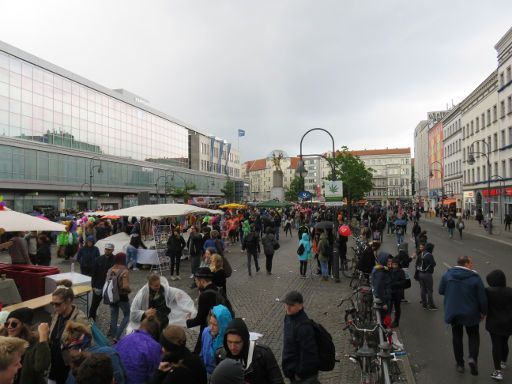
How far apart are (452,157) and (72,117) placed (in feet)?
185

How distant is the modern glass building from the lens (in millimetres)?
41688

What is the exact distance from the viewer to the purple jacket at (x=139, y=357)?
3654 mm

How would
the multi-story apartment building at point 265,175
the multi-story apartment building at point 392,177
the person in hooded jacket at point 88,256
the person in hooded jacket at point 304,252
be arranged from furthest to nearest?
1. the multi-story apartment building at point 265,175
2. the multi-story apartment building at point 392,177
3. the person in hooded jacket at point 304,252
4. the person in hooded jacket at point 88,256

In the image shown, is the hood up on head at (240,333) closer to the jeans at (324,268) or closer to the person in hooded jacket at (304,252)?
the person in hooded jacket at (304,252)

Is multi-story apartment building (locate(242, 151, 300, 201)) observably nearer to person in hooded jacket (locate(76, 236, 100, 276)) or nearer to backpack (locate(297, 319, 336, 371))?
person in hooded jacket (locate(76, 236, 100, 276))

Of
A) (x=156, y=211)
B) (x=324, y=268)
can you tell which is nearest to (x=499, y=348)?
(x=324, y=268)

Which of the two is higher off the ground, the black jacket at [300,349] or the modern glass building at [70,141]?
the modern glass building at [70,141]

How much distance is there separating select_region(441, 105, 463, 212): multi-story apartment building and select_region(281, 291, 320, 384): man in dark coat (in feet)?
197

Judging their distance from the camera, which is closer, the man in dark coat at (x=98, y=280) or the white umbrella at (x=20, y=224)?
the man in dark coat at (x=98, y=280)

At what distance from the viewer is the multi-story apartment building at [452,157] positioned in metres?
60.8

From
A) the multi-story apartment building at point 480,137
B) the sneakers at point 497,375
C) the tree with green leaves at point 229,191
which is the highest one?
the multi-story apartment building at point 480,137

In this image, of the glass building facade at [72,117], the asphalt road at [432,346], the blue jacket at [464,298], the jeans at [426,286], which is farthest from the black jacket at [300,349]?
→ the glass building facade at [72,117]

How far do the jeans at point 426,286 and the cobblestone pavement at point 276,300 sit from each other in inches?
81.0

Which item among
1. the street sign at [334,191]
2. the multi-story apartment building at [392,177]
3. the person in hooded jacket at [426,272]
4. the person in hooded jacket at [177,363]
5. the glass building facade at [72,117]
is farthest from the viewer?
the multi-story apartment building at [392,177]
